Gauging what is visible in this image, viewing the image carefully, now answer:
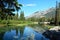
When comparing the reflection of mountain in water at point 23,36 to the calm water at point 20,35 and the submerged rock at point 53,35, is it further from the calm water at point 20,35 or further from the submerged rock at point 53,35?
the submerged rock at point 53,35

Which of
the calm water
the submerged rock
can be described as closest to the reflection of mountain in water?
the calm water

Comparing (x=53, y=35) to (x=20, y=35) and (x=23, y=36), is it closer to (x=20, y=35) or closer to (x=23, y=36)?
(x=23, y=36)

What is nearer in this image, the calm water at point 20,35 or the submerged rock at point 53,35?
the submerged rock at point 53,35

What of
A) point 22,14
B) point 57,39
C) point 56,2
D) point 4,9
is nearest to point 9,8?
point 4,9

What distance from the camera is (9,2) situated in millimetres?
18250

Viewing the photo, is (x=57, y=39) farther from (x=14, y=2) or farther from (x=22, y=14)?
(x=22, y=14)

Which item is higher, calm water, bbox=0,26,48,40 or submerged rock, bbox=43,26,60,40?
submerged rock, bbox=43,26,60,40

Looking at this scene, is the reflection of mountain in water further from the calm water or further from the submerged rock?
the submerged rock

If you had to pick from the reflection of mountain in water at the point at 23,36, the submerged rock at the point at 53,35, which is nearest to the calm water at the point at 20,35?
the reflection of mountain in water at the point at 23,36

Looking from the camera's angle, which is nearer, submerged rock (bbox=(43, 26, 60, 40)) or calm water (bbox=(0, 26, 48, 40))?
submerged rock (bbox=(43, 26, 60, 40))

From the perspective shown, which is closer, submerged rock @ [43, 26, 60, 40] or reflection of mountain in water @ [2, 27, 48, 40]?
submerged rock @ [43, 26, 60, 40]

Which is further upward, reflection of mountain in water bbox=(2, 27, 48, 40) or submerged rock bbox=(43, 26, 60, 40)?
submerged rock bbox=(43, 26, 60, 40)

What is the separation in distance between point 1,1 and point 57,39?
13.3 metres

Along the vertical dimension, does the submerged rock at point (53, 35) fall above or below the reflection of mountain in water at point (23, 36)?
above
